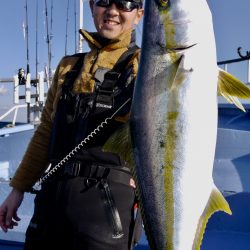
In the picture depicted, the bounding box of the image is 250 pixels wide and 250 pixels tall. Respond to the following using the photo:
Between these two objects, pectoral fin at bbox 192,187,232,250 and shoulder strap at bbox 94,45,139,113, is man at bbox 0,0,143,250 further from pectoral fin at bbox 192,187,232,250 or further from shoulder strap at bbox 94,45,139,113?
pectoral fin at bbox 192,187,232,250

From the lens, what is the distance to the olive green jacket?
2244mm

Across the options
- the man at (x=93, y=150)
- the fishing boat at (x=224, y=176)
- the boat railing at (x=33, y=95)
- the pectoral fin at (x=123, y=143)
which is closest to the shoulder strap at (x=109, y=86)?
the man at (x=93, y=150)

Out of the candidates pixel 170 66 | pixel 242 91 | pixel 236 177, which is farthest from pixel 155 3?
pixel 236 177

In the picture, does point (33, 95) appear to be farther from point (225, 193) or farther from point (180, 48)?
point (180, 48)

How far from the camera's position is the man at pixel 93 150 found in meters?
2.08

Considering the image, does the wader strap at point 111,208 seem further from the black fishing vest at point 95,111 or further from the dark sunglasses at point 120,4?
the dark sunglasses at point 120,4

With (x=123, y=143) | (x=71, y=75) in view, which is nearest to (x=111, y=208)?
(x=123, y=143)

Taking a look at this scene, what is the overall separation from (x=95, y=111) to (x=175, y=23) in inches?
27.3

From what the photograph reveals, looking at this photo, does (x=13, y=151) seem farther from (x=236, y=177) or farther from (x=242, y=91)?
(x=242, y=91)

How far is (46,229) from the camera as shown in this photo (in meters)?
2.18

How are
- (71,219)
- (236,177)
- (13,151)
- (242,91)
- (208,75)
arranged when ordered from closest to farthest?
(208,75) → (242,91) → (71,219) → (236,177) → (13,151)

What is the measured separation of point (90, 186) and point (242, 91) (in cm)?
87

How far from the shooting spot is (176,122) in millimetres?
1655

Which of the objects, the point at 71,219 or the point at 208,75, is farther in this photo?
the point at 71,219
